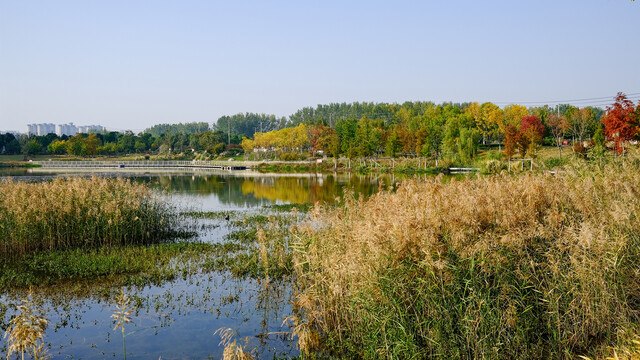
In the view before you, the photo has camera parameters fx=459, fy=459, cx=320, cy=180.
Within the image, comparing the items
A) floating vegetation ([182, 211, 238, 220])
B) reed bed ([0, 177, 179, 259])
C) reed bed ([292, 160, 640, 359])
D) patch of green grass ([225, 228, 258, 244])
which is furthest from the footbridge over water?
reed bed ([292, 160, 640, 359])

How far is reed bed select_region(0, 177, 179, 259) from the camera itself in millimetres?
13227

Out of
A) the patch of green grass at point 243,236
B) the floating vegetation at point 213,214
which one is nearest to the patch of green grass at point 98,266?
the patch of green grass at point 243,236

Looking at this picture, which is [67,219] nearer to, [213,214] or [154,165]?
[213,214]

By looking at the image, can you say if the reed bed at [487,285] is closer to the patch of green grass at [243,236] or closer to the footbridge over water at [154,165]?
the patch of green grass at [243,236]

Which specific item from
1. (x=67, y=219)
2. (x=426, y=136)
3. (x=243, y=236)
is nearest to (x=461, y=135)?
(x=426, y=136)

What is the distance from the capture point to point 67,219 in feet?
45.6

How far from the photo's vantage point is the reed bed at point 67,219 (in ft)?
43.4

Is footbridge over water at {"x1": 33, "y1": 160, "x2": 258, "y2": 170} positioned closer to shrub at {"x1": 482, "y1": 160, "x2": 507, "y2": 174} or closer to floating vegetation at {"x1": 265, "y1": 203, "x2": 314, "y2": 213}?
shrub at {"x1": 482, "y1": 160, "x2": 507, "y2": 174}

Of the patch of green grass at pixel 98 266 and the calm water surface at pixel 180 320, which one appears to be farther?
the patch of green grass at pixel 98 266

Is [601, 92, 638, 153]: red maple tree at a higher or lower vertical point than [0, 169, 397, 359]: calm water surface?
higher

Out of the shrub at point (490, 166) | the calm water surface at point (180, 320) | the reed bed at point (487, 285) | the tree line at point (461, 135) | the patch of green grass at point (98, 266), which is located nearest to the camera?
the reed bed at point (487, 285)

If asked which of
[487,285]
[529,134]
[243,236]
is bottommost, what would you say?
[243,236]

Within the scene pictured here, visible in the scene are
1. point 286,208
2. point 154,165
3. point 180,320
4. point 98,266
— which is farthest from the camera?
point 154,165

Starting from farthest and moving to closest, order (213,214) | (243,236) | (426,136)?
(426,136) → (213,214) → (243,236)
